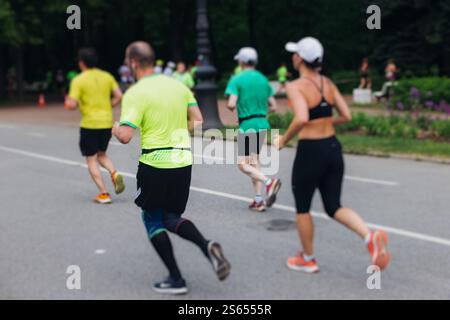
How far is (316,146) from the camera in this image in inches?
234

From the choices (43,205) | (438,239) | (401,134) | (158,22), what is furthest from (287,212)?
(158,22)

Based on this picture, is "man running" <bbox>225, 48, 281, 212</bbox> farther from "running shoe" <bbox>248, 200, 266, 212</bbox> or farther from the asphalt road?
the asphalt road

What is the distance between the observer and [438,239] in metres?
7.22

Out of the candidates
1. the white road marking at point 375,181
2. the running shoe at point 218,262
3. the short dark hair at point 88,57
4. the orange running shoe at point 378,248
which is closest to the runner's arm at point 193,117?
the running shoe at point 218,262

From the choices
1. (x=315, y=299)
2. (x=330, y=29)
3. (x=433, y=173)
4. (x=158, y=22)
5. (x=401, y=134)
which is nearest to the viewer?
(x=315, y=299)

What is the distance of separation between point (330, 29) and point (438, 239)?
4283cm

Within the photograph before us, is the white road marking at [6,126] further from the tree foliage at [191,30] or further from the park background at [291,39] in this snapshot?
the tree foliage at [191,30]

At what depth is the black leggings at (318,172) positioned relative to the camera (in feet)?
19.5

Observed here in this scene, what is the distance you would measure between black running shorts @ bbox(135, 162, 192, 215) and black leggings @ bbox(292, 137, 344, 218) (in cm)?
94

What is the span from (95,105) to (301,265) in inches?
154

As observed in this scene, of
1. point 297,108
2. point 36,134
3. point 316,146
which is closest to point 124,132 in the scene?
point 297,108

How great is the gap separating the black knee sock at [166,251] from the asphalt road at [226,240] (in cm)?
21

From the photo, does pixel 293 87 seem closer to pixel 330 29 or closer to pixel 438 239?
pixel 438 239

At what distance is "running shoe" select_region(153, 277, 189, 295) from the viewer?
563cm
